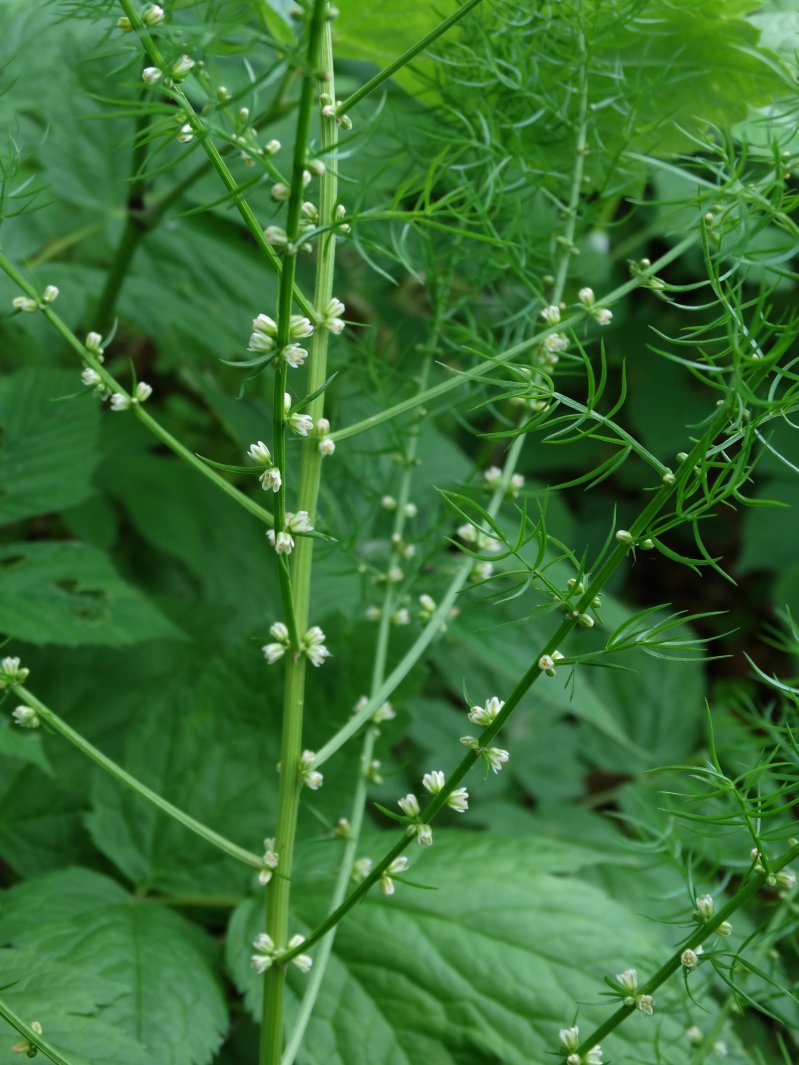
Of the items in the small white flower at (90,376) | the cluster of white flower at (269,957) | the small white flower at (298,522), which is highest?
the small white flower at (90,376)

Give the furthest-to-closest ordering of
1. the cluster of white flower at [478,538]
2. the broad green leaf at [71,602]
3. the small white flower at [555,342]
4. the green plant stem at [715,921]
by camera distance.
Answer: the broad green leaf at [71,602] < the cluster of white flower at [478,538] < the small white flower at [555,342] < the green plant stem at [715,921]

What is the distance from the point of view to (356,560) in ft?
4.04

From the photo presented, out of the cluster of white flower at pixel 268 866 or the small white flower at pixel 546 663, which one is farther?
the cluster of white flower at pixel 268 866

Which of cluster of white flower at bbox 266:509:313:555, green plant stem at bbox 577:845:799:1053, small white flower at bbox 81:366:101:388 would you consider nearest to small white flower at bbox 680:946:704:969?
green plant stem at bbox 577:845:799:1053

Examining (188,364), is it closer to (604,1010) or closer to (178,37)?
(178,37)

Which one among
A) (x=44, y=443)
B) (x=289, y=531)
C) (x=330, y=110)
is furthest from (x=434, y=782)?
(x=44, y=443)

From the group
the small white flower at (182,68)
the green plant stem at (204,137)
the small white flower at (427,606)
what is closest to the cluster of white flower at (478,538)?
the small white flower at (427,606)

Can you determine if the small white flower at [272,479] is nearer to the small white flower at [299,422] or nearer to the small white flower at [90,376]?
the small white flower at [299,422]

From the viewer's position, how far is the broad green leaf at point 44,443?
5.01ft

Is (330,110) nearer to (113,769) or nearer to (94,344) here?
(94,344)

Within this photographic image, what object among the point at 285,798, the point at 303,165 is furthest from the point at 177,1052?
the point at 303,165

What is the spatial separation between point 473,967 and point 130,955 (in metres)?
0.41

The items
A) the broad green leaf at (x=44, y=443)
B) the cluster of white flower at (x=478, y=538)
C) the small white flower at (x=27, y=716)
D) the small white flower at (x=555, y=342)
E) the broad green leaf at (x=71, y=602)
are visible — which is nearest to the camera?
the small white flower at (x=27, y=716)

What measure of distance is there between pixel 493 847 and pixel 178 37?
103cm
